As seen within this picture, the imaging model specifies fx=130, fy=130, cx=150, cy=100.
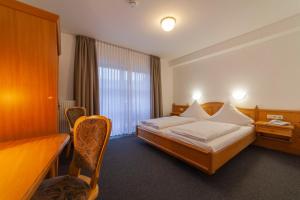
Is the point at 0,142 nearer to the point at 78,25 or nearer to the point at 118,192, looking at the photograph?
the point at 118,192

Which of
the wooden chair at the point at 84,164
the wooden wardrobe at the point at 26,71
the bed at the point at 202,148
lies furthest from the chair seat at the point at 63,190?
the bed at the point at 202,148

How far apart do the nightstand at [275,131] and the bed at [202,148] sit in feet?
0.54

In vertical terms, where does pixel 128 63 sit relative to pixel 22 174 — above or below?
above

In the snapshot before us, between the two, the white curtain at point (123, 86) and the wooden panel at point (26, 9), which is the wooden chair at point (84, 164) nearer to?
the wooden panel at point (26, 9)

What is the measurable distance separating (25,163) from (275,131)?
3756 millimetres

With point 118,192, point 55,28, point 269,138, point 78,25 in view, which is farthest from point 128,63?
point 269,138

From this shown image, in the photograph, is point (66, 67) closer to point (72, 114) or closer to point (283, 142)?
point (72, 114)

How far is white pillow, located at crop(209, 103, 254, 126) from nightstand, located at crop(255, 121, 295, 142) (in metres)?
0.23

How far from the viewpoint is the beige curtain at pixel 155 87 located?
4711 millimetres

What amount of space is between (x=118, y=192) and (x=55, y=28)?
2.07m

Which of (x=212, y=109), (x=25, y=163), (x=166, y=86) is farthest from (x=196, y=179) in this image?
(x=166, y=86)

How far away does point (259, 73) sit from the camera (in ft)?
10.3

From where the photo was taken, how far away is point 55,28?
142 centimetres

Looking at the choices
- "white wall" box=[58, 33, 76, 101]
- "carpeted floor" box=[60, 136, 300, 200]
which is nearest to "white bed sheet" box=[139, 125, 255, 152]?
"carpeted floor" box=[60, 136, 300, 200]
